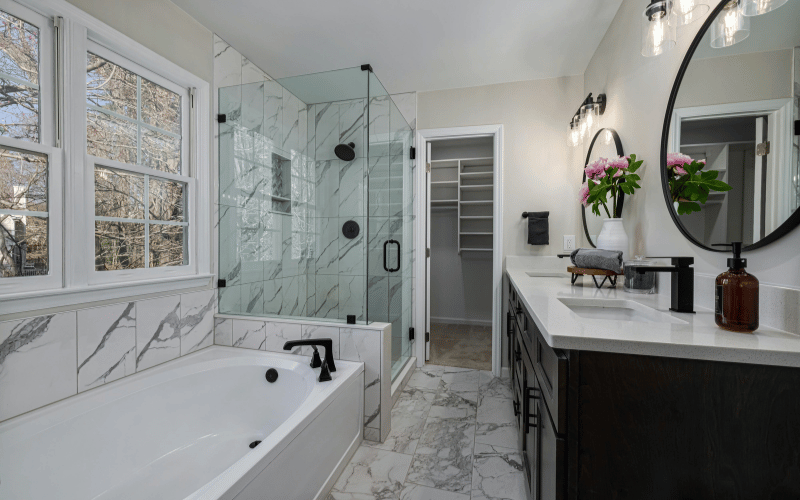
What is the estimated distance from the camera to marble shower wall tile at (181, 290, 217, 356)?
1.99 m

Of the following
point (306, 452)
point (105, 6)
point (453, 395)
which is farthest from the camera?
point (453, 395)

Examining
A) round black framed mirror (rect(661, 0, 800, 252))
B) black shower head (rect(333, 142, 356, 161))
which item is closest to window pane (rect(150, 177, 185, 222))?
black shower head (rect(333, 142, 356, 161))

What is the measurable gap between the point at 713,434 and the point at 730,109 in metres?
0.94

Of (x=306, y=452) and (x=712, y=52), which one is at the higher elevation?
(x=712, y=52)

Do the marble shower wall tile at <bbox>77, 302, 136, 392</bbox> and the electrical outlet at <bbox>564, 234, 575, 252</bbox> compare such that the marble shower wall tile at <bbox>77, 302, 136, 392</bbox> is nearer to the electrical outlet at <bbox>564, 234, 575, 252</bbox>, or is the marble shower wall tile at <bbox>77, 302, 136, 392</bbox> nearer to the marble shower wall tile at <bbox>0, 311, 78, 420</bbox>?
the marble shower wall tile at <bbox>0, 311, 78, 420</bbox>

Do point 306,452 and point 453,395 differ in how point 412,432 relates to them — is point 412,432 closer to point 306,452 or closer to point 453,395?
point 453,395

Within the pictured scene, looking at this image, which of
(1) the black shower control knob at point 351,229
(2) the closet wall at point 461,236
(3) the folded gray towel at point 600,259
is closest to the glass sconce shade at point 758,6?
(3) the folded gray towel at point 600,259

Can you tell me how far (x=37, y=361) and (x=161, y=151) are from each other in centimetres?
116

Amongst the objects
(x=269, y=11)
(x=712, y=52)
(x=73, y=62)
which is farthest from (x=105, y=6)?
(x=712, y=52)

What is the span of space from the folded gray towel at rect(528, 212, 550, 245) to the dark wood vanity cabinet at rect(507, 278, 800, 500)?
6.75 ft

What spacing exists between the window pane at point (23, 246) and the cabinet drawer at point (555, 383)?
1.95m

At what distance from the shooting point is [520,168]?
288 cm

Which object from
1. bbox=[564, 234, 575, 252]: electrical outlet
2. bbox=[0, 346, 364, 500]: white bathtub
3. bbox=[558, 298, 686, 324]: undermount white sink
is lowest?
bbox=[0, 346, 364, 500]: white bathtub

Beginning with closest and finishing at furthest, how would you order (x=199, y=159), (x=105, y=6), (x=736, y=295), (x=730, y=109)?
(x=736, y=295)
(x=730, y=109)
(x=105, y=6)
(x=199, y=159)
